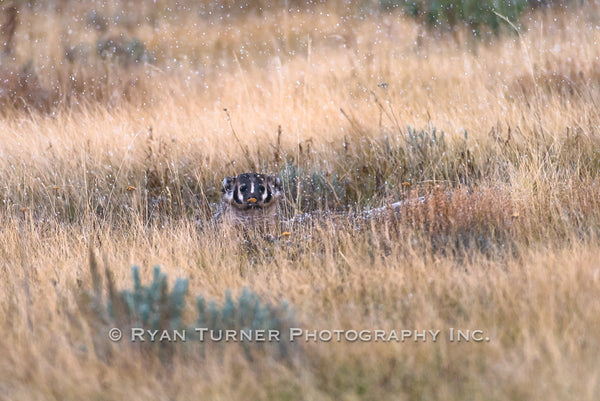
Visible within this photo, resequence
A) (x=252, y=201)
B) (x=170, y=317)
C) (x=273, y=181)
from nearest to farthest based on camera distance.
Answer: (x=170, y=317), (x=252, y=201), (x=273, y=181)

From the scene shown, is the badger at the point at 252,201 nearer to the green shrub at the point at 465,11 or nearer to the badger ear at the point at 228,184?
the badger ear at the point at 228,184

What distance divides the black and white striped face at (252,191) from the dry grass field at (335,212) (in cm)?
27

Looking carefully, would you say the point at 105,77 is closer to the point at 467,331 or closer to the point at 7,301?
the point at 7,301

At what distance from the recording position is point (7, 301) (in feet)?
13.1

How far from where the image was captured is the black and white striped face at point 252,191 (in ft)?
18.8

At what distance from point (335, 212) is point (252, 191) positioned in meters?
0.81

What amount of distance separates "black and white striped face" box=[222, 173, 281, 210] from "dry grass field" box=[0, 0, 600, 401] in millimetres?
273

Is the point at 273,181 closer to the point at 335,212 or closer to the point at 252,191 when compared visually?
the point at 252,191

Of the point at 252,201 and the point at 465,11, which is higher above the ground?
the point at 465,11

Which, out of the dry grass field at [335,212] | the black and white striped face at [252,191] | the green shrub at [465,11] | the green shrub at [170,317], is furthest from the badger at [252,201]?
the green shrub at [465,11]

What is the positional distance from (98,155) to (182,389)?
544cm

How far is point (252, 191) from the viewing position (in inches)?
226

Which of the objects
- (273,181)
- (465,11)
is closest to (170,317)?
(273,181)

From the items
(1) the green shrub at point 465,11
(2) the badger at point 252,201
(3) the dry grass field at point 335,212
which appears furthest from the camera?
(1) the green shrub at point 465,11
